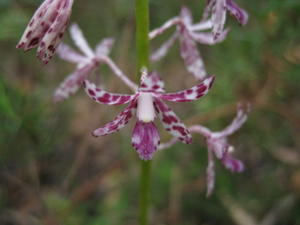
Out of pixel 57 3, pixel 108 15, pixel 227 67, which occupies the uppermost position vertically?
pixel 108 15

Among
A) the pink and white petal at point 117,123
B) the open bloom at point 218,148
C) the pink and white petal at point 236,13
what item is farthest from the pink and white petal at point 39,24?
the open bloom at point 218,148

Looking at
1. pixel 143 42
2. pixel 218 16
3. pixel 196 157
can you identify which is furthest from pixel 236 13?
pixel 196 157

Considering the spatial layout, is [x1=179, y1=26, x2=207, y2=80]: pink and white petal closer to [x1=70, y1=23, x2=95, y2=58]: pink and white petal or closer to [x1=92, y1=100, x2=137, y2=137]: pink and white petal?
[x1=70, y1=23, x2=95, y2=58]: pink and white petal

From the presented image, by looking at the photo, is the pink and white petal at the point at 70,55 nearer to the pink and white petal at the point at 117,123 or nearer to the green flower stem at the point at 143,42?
the green flower stem at the point at 143,42

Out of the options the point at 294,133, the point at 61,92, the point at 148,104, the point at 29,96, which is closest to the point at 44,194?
the point at 29,96

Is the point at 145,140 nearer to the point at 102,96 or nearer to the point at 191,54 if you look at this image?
the point at 102,96

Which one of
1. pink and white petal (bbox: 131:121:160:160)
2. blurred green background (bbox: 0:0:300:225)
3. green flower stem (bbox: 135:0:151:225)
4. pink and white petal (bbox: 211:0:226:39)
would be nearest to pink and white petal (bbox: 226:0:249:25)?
pink and white petal (bbox: 211:0:226:39)

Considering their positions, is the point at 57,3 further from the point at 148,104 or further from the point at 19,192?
the point at 19,192
